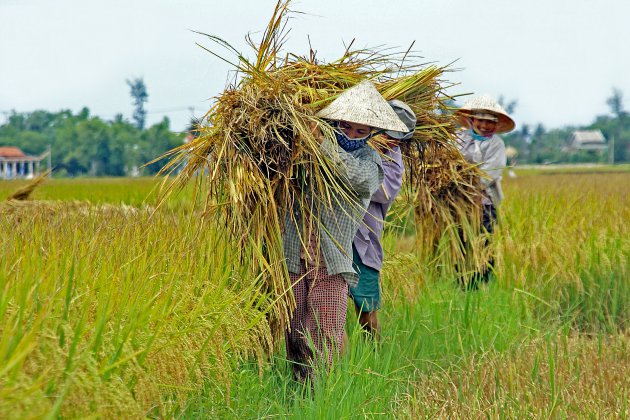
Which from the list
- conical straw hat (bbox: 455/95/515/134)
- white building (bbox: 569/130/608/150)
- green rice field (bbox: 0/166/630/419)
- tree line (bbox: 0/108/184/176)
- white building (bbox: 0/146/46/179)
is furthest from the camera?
white building (bbox: 569/130/608/150)

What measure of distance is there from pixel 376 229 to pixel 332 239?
51cm

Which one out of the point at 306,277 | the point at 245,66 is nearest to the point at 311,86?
the point at 245,66

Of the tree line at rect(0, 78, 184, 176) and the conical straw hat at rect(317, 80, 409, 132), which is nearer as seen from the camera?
the conical straw hat at rect(317, 80, 409, 132)

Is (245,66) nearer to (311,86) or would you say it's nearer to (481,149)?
(311,86)

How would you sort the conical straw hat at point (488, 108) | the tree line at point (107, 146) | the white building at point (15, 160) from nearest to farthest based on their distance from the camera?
the conical straw hat at point (488, 108) → the tree line at point (107, 146) → the white building at point (15, 160)

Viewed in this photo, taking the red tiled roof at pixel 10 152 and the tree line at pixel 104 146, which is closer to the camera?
the tree line at pixel 104 146

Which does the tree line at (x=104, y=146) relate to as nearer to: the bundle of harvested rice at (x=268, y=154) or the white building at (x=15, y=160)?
the white building at (x=15, y=160)

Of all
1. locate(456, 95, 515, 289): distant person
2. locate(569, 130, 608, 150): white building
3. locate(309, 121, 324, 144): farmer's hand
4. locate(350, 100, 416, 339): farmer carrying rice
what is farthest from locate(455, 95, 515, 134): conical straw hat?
locate(569, 130, 608, 150): white building

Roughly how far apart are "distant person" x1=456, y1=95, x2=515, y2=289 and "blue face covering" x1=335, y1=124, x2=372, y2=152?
249 cm

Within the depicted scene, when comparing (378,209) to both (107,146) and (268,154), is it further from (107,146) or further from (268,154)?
(107,146)

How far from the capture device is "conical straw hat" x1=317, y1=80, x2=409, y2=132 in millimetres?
3449

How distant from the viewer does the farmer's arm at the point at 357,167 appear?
11.3 feet

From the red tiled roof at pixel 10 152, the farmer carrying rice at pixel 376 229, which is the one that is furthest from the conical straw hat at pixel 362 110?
the red tiled roof at pixel 10 152

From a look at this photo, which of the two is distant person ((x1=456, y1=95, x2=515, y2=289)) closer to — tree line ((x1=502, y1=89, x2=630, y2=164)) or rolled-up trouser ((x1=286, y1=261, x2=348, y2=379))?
rolled-up trouser ((x1=286, y1=261, x2=348, y2=379))
